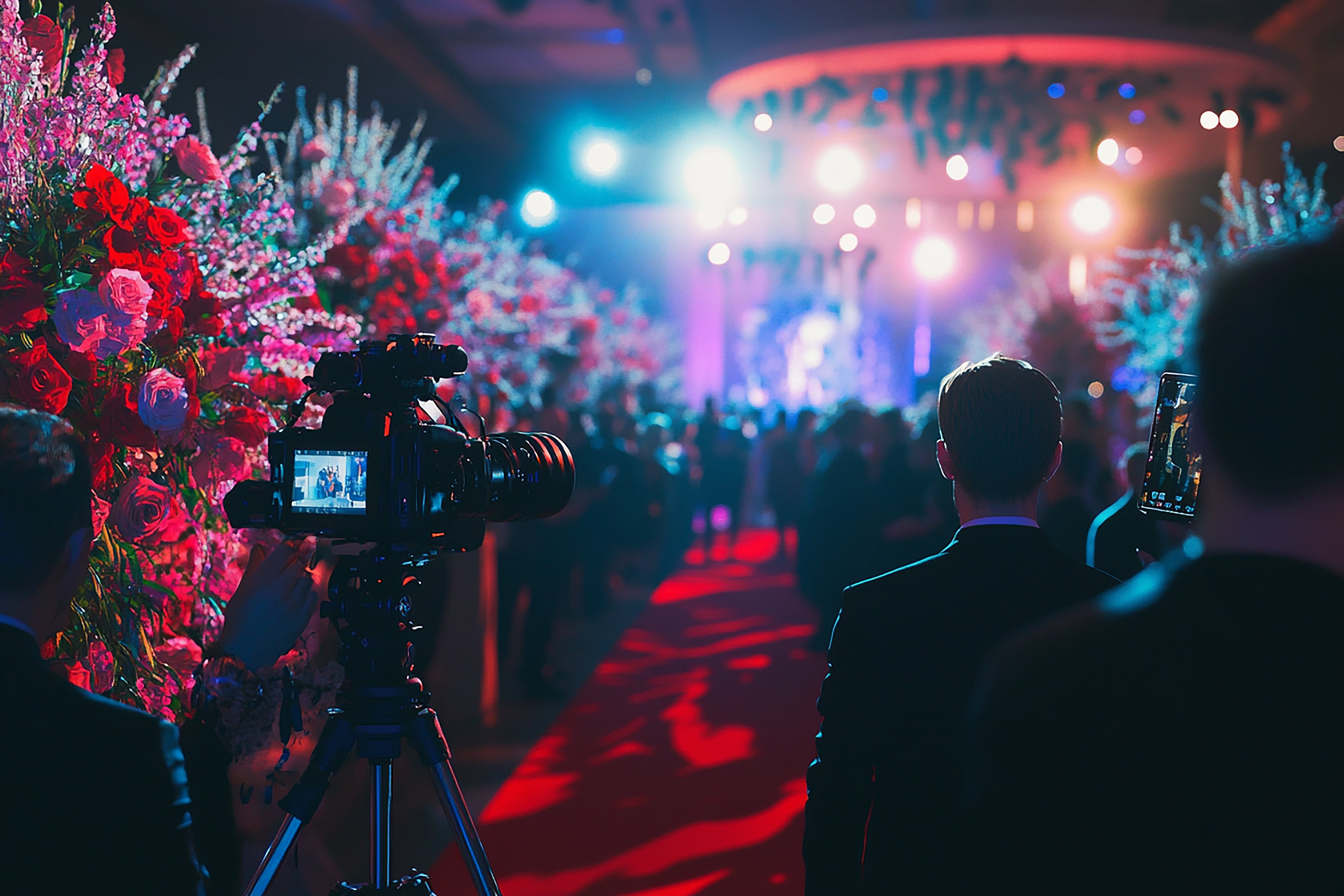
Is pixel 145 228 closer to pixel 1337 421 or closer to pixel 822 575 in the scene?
pixel 1337 421

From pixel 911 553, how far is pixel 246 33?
706 cm

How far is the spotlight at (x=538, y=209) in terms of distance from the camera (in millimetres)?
9352

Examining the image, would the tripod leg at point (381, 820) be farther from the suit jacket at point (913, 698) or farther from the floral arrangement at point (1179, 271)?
the floral arrangement at point (1179, 271)

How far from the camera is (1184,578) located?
0.69 metres

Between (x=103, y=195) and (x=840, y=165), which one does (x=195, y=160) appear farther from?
(x=840, y=165)

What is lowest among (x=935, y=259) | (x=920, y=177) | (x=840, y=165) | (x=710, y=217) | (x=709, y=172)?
(x=709, y=172)

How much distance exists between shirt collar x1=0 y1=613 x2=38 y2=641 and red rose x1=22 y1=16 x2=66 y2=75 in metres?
1.19

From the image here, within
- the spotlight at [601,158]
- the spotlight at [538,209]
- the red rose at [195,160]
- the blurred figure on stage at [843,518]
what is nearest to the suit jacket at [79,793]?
the red rose at [195,160]

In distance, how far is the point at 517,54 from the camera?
12.2m

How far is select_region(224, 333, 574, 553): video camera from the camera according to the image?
5.58ft

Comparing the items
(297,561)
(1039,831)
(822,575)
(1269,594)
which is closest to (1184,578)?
(1269,594)

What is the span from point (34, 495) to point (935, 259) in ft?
69.2

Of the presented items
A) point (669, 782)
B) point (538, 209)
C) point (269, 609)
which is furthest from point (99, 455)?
point (538, 209)

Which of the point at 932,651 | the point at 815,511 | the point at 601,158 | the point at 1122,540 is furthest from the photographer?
Answer: the point at 601,158
